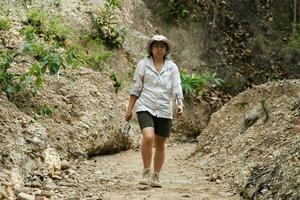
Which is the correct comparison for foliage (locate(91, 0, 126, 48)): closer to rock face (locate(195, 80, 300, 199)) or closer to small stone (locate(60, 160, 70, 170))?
rock face (locate(195, 80, 300, 199))

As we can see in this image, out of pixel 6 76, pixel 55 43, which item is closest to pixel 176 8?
pixel 55 43

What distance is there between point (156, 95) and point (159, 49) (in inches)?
20.3

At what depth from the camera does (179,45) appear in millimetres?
15625

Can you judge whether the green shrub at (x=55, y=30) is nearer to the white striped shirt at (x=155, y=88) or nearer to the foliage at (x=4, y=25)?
the foliage at (x=4, y=25)

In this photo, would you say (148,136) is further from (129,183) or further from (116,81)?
(116,81)

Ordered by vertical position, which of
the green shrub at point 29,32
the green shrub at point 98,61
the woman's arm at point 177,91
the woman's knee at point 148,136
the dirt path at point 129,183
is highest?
the green shrub at point 29,32

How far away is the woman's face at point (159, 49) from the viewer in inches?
236

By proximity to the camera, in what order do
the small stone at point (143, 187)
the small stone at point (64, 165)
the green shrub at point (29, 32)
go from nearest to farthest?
the small stone at point (143, 187)
the small stone at point (64, 165)
the green shrub at point (29, 32)

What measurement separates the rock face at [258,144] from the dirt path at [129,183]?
26 centimetres

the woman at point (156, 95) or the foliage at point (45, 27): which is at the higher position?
the foliage at point (45, 27)

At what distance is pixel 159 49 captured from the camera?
19.8ft

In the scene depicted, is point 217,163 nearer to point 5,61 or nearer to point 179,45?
point 5,61

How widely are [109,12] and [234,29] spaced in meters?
5.29

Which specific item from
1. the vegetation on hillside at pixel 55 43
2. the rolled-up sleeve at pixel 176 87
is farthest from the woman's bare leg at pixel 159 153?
the vegetation on hillside at pixel 55 43
